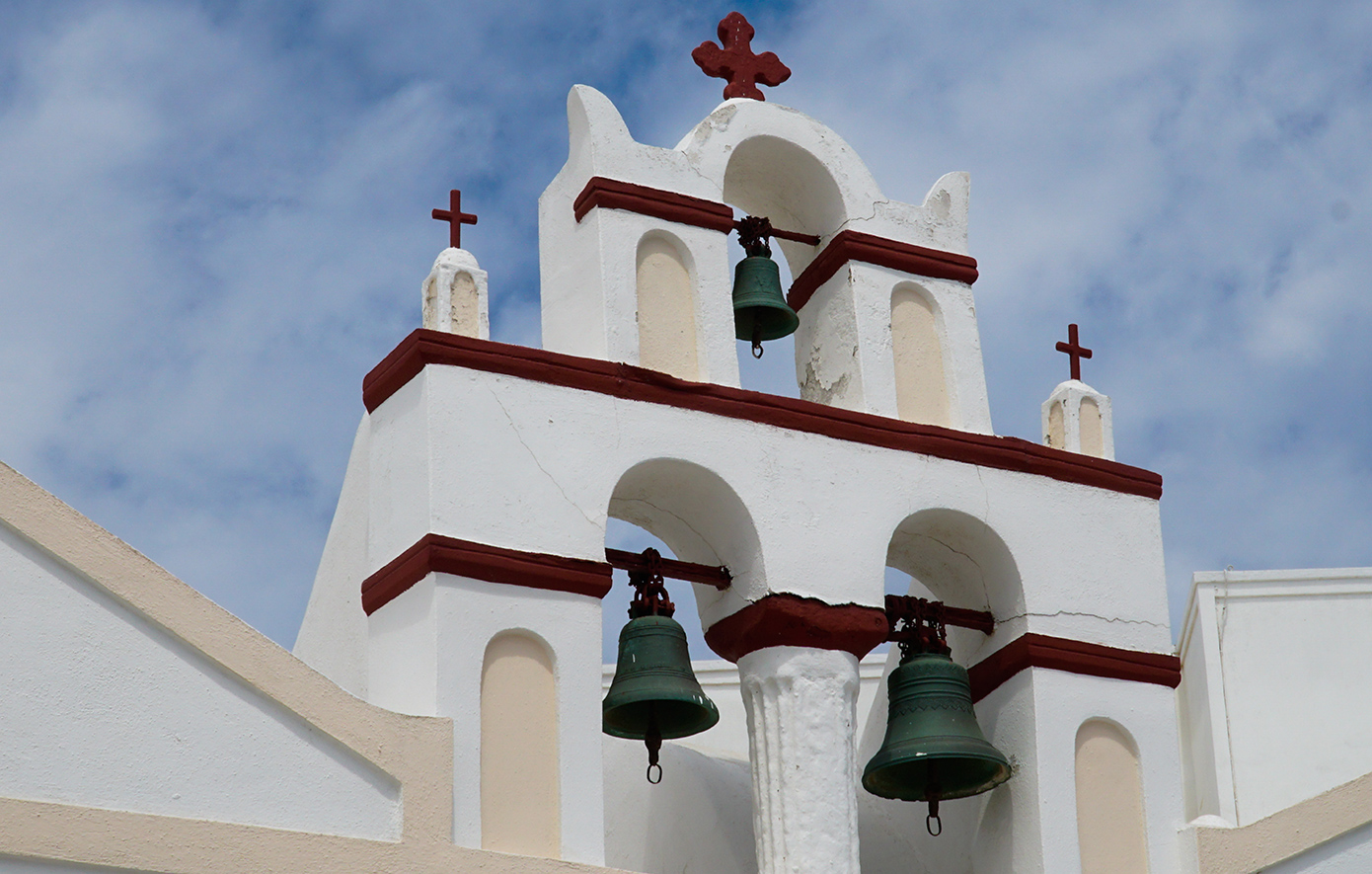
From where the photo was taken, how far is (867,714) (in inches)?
483

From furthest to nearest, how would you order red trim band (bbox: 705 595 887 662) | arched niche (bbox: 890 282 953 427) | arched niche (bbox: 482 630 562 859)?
arched niche (bbox: 890 282 953 427), red trim band (bbox: 705 595 887 662), arched niche (bbox: 482 630 562 859)

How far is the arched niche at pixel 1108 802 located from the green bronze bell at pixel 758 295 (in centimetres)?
229

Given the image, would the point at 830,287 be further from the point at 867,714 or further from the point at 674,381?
the point at 867,714

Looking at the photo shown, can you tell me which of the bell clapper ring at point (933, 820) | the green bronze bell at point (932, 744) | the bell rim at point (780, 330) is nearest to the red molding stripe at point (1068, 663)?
the green bronze bell at point (932, 744)

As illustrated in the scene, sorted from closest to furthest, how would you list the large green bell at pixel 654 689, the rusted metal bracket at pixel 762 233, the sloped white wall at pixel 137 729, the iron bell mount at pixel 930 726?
the sloped white wall at pixel 137 729 < the large green bell at pixel 654 689 < the iron bell mount at pixel 930 726 < the rusted metal bracket at pixel 762 233

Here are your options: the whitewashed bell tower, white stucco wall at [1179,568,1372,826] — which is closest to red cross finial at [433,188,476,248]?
the whitewashed bell tower

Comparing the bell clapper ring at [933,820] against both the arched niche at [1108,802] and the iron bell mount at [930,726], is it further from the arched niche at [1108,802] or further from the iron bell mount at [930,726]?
the arched niche at [1108,802]

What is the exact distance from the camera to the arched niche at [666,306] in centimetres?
1038

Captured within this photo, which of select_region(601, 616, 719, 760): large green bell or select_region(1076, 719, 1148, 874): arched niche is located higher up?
select_region(601, 616, 719, 760): large green bell

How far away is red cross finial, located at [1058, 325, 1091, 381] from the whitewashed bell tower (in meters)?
0.70

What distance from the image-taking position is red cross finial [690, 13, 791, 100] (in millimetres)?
11305

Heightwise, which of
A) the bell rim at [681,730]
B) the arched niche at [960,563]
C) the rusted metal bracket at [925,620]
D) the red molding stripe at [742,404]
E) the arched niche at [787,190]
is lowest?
the bell rim at [681,730]

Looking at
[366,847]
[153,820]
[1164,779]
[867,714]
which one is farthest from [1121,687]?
[153,820]

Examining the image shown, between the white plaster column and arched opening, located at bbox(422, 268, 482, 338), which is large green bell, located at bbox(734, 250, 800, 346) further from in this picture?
the white plaster column
